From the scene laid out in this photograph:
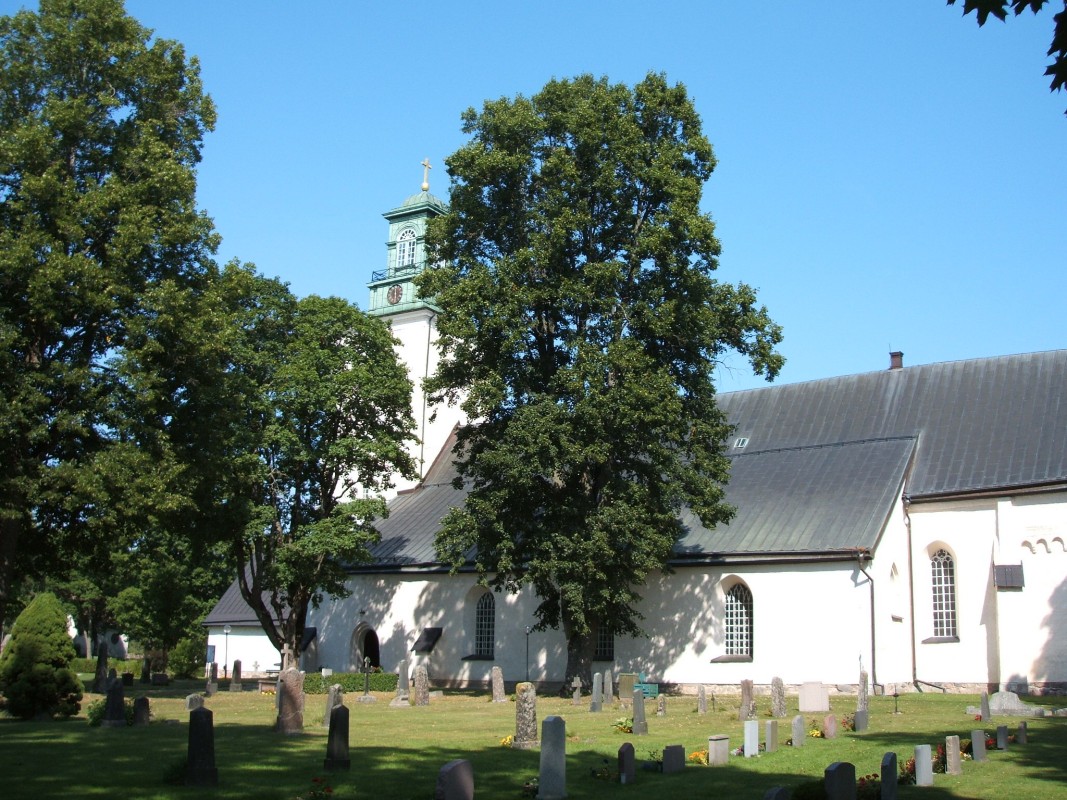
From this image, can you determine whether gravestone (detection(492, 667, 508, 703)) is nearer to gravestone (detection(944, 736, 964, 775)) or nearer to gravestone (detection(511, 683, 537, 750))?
gravestone (detection(511, 683, 537, 750))

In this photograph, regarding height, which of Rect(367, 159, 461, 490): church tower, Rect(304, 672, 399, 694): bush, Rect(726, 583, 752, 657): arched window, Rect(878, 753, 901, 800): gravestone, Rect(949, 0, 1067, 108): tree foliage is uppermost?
Rect(367, 159, 461, 490): church tower

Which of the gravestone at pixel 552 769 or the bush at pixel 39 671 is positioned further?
the bush at pixel 39 671

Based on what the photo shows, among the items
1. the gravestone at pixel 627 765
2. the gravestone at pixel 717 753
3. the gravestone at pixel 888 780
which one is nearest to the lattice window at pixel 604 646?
the gravestone at pixel 717 753

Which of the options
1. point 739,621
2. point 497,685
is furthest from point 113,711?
point 739,621

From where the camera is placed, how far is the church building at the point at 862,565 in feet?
97.7

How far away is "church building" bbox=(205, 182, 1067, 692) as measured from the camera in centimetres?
2978

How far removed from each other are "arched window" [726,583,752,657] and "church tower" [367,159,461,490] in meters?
19.0

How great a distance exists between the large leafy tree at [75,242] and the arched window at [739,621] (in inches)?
674

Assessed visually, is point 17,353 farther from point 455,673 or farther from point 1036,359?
point 1036,359

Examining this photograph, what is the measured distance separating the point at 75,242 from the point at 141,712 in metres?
9.55

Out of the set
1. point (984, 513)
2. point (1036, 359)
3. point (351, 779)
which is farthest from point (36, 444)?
point (1036, 359)

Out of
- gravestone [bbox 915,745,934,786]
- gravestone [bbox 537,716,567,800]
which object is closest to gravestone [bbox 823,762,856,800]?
gravestone [bbox 915,745,934,786]

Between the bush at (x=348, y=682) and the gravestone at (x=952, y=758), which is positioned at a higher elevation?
the gravestone at (x=952, y=758)

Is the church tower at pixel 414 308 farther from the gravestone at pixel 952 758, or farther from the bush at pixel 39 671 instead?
the gravestone at pixel 952 758
